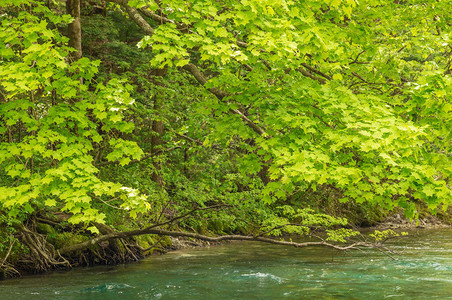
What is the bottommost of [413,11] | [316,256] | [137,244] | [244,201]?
[316,256]

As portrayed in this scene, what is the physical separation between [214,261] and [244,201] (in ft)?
6.35

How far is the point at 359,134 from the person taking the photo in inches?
315

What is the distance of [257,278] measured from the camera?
1131 centimetres

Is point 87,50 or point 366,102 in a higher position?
point 87,50

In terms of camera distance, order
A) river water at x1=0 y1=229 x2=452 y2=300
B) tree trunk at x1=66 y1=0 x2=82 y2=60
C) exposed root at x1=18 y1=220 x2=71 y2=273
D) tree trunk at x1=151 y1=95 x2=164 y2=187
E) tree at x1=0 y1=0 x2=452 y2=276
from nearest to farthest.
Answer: tree at x1=0 y1=0 x2=452 y2=276
river water at x1=0 y1=229 x2=452 y2=300
exposed root at x1=18 y1=220 x2=71 y2=273
tree trunk at x1=66 y1=0 x2=82 y2=60
tree trunk at x1=151 y1=95 x2=164 y2=187

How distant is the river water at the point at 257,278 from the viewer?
31.6 ft

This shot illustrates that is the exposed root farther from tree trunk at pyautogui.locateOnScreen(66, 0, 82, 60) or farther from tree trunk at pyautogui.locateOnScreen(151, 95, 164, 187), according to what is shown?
tree trunk at pyautogui.locateOnScreen(66, 0, 82, 60)

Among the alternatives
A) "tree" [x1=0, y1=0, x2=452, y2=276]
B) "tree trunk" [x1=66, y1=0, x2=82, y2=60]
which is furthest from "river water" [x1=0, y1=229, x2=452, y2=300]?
"tree trunk" [x1=66, y1=0, x2=82, y2=60]

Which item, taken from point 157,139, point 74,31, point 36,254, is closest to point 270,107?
point 74,31

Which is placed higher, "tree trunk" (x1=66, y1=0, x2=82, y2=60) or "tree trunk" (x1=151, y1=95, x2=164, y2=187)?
"tree trunk" (x1=66, y1=0, x2=82, y2=60)

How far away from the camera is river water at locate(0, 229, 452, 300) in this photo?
962 centimetres

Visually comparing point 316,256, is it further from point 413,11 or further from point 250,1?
point 250,1

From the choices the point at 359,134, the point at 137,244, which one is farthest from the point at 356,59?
the point at 137,244

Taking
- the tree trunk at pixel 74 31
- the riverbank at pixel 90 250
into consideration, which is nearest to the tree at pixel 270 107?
the riverbank at pixel 90 250
